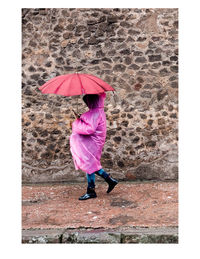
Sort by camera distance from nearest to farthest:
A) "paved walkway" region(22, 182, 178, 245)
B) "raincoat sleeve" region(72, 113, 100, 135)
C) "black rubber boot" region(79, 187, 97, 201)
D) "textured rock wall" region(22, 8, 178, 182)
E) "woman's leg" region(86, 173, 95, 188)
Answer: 1. "paved walkway" region(22, 182, 178, 245)
2. "raincoat sleeve" region(72, 113, 100, 135)
3. "woman's leg" region(86, 173, 95, 188)
4. "black rubber boot" region(79, 187, 97, 201)
5. "textured rock wall" region(22, 8, 178, 182)

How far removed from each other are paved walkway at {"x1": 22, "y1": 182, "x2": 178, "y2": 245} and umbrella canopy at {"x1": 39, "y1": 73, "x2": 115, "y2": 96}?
172cm

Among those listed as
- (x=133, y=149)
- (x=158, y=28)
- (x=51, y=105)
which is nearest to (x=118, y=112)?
(x=133, y=149)

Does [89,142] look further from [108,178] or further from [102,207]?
[102,207]

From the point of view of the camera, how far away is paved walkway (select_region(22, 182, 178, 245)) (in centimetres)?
431

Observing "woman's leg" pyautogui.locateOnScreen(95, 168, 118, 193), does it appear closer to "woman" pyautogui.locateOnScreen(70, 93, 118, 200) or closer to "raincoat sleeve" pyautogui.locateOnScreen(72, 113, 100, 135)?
"woman" pyautogui.locateOnScreen(70, 93, 118, 200)

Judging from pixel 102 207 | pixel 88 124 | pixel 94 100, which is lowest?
pixel 102 207

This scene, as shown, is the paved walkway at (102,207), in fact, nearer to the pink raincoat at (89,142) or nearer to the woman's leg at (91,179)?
the woman's leg at (91,179)

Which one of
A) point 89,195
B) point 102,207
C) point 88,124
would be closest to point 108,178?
point 89,195

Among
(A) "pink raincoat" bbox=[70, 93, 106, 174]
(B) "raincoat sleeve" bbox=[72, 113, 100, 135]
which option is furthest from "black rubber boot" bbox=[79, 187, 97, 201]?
(B) "raincoat sleeve" bbox=[72, 113, 100, 135]

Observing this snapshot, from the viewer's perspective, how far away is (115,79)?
6105 mm

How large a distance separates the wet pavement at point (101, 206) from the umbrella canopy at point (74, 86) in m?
1.72

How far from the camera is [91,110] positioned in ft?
16.1

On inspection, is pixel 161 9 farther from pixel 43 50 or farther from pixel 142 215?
pixel 142 215

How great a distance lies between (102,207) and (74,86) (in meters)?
1.83
